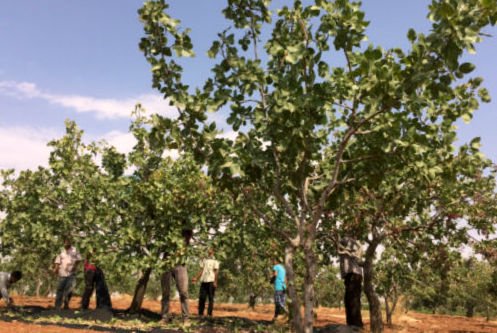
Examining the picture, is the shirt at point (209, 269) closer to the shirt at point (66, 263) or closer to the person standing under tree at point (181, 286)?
the person standing under tree at point (181, 286)

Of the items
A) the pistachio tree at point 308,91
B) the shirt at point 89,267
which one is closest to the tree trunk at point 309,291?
the pistachio tree at point 308,91

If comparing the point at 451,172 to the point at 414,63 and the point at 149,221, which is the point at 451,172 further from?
the point at 149,221

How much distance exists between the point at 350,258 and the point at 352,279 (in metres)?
0.57

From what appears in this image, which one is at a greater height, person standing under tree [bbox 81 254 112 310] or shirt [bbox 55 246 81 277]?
shirt [bbox 55 246 81 277]

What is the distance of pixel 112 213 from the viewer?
50.3 feet

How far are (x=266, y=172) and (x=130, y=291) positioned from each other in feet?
207

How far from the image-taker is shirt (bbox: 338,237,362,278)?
12.0m

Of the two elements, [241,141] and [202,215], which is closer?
[241,141]

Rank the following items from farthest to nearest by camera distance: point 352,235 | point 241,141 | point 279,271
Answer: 1. point 279,271
2. point 352,235
3. point 241,141

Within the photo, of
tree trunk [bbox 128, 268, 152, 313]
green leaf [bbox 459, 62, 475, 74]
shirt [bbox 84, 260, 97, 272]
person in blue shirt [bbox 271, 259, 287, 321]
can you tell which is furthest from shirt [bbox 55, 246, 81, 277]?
green leaf [bbox 459, 62, 475, 74]

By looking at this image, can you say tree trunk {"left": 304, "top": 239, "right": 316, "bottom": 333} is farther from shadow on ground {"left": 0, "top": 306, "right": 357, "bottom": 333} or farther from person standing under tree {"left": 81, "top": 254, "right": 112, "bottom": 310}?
person standing under tree {"left": 81, "top": 254, "right": 112, "bottom": 310}

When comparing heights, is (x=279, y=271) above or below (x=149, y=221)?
below

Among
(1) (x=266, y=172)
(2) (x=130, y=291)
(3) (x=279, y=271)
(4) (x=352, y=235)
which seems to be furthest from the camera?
(2) (x=130, y=291)

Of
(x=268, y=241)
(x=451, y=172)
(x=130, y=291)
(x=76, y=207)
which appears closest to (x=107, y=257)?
(x=76, y=207)
